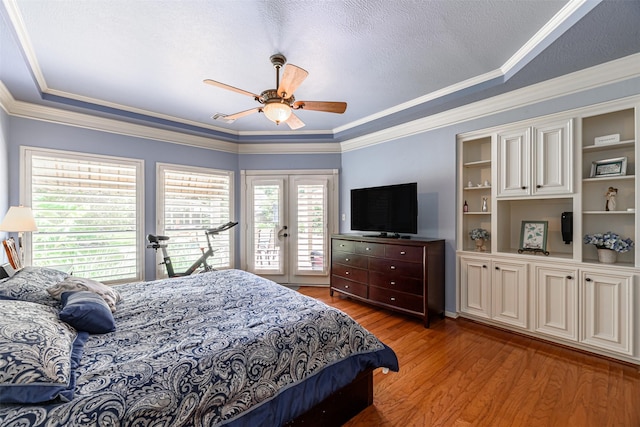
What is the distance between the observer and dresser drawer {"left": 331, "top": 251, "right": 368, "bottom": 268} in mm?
3811

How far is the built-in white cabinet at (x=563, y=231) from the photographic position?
94.8 inches

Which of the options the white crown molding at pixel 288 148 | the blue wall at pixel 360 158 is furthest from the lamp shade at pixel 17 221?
the white crown molding at pixel 288 148

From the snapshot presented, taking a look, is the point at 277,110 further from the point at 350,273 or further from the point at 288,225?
the point at 288,225

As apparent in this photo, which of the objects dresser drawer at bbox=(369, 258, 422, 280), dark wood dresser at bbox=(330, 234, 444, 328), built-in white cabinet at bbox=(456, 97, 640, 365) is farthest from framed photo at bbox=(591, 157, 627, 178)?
dresser drawer at bbox=(369, 258, 422, 280)

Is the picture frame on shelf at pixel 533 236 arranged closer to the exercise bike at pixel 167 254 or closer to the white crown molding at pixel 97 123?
the exercise bike at pixel 167 254

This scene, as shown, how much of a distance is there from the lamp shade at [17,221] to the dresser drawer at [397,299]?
147 inches

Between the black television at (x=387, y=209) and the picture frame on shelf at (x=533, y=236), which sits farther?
the black television at (x=387, y=209)

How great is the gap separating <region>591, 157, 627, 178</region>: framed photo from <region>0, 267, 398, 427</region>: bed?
266 cm

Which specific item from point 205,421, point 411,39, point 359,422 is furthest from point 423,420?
point 411,39

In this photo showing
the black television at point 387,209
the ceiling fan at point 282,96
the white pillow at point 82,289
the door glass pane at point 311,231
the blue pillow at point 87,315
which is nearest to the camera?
the blue pillow at point 87,315

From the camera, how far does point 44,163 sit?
10.6 feet


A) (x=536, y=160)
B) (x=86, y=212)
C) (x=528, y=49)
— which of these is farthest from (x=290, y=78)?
(x=86, y=212)

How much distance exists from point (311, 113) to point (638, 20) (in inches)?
119

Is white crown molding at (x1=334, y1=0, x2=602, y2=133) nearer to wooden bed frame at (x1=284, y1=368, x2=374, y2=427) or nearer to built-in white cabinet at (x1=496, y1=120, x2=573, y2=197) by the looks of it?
built-in white cabinet at (x1=496, y1=120, x2=573, y2=197)
